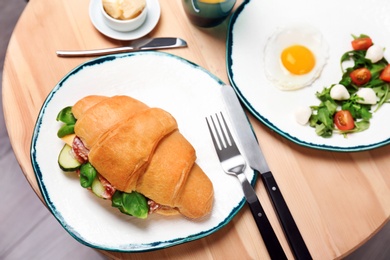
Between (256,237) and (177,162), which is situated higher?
(177,162)

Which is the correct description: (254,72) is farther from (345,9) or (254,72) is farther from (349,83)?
(345,9)

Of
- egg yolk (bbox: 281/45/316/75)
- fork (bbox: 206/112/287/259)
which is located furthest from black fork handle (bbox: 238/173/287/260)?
egg yolk (bbox: 281/45/316/75)

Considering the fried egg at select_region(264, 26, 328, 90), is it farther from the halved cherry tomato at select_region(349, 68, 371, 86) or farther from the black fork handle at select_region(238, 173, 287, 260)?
the black fork handle at select_region(238, 173, 287, 260)

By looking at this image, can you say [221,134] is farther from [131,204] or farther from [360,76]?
[360,76]

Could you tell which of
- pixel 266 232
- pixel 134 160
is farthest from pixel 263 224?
pixel 134 160

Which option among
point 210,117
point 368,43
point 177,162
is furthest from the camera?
point 368,43

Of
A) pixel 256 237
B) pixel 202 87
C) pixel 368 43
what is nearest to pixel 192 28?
pixel 202 87
